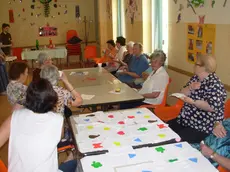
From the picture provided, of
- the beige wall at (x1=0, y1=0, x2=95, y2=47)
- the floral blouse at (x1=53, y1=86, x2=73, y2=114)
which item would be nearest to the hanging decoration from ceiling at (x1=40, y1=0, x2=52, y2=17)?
the beige wall at (x1=0, y1=0, x2=95, y2=47)

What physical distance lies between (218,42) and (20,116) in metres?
2.51

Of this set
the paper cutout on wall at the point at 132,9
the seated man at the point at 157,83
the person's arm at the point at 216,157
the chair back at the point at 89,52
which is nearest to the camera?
the person's arm at the point at 216,157

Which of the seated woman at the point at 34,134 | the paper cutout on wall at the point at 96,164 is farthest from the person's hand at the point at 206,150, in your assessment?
the seated woman at the point at 34,134

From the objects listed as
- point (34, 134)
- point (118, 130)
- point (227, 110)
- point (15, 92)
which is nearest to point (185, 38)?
point (227, 110)

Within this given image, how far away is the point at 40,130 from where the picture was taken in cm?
162

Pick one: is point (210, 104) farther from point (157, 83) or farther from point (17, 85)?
point (17, 85)

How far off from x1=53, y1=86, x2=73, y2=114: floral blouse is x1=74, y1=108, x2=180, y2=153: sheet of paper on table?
241mm

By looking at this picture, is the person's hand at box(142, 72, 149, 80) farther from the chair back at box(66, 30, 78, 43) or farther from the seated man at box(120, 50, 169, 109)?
the chair back at box(66, 30, 78, 43)

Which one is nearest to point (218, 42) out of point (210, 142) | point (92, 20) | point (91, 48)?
point (210, 142)

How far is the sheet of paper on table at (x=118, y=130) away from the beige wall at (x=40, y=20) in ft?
25.7

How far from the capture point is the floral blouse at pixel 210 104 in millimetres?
2365

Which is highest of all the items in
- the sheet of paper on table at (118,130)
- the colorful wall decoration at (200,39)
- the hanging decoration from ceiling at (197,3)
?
the hanging decoration from ceiling at (197,3)

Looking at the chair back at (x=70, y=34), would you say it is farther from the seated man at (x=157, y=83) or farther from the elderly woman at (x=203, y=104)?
the elderly woman at (x=203, y=104)

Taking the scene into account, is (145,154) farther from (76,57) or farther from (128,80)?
(76,57)
